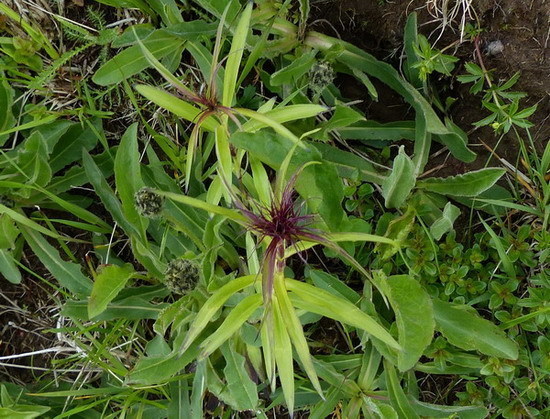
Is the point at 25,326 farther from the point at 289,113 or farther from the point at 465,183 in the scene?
the point at 465,183

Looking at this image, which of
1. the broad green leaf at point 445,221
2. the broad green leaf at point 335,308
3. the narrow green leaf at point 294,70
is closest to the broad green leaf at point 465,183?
the broad green leaf at point 445,221

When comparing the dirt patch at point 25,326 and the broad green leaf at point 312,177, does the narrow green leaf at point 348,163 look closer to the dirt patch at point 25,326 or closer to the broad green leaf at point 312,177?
the broad green leaf at point 312,177

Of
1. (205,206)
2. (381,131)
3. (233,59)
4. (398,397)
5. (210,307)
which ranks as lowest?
(398,397)

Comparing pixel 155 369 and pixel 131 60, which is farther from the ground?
pixel 131 60

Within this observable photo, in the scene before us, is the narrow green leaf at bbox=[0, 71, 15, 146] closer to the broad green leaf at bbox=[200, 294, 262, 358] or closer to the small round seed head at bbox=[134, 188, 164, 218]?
Answer: the small round seed head at bbox=[134, 188, 164, 218]

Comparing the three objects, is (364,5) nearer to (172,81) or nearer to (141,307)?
(172,81)

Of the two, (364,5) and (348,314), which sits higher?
(364,5)

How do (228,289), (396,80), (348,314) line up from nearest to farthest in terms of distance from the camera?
1. (348,314)
2. (228,289)
3. (396,80)

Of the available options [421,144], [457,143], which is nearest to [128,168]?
[421,144]

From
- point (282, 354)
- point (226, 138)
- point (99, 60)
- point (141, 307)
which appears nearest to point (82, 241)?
point (141, 307)
